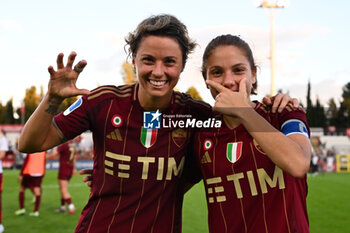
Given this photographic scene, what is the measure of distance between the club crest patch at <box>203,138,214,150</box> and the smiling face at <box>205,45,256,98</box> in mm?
302

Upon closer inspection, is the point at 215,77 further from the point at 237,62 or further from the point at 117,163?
the point at 117,163

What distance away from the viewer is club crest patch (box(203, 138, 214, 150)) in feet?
8.02

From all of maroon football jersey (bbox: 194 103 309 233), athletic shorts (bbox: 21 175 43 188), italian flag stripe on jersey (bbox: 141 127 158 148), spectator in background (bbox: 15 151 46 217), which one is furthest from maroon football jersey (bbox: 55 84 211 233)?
athletic shorts (bbox: 21 175 43 188)

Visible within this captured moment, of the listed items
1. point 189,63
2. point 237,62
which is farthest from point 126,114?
point 237,62

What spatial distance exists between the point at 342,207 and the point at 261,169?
9.72 metres

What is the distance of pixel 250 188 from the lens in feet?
Answer: 7.35

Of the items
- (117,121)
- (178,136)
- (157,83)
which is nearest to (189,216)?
(178,136)

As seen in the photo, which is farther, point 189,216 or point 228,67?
point 189,216

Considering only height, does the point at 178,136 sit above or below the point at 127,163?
above

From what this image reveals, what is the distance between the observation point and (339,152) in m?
34.1

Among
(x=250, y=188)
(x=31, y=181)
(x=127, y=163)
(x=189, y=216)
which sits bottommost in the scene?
(x=189, y=216)

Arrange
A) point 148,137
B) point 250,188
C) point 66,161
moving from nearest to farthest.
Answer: point 250,188
point 148,137
point 66,161

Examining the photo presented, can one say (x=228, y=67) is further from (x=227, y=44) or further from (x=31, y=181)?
(x=31, y=181)

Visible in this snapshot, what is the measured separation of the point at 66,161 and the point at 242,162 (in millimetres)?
8995
